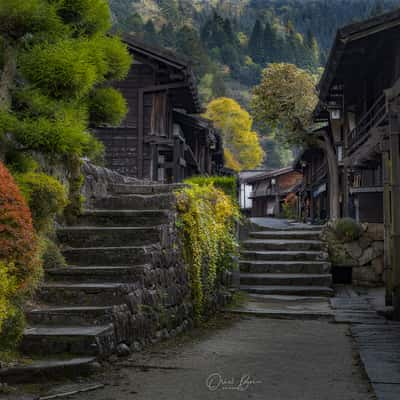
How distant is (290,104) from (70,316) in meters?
20.9

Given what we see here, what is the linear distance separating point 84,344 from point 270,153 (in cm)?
7783

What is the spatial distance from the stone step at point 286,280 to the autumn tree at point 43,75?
23.4 ft

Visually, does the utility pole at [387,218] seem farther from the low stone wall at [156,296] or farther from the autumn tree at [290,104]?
the autumn tree at [290,104]

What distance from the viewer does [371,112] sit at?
17219mm

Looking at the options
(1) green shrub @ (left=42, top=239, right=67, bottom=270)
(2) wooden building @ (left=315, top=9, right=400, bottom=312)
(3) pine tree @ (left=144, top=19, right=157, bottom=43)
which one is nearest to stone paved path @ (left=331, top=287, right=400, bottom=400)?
(2) wooden building @ (left=315, top=9, right=400, bottom=312)

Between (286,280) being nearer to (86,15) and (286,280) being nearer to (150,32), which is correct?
(86,15)

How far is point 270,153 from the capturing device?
269 ft

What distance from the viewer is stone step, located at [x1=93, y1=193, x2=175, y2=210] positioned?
8508 mm

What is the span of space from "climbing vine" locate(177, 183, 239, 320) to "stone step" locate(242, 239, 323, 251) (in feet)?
12.9

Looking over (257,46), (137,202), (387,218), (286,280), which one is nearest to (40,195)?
(137,202)

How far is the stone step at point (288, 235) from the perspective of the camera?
16264 millimetres

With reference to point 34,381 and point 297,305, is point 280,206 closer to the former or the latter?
point 297,305

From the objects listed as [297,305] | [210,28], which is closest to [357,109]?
[297,305]

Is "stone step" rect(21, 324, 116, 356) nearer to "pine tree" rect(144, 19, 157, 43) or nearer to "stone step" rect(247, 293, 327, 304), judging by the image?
"stone step" rect(247, 293, 327, 304)
